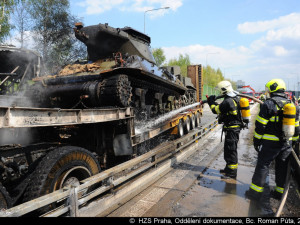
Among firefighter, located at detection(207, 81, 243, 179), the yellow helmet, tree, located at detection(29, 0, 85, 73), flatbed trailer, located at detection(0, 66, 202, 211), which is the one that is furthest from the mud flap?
tree, located at detection(29, 0, 85, 73)

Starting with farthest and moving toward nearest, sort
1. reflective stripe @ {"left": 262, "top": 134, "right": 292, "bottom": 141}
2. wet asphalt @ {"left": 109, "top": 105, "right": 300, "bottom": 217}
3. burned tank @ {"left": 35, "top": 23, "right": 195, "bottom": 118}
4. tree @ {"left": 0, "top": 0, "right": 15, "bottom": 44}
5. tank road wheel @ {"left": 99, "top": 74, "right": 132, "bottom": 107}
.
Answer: tree @ {"left": 0, "top": 0, "right": 15, "bottom": 44} → burned tank @ {"left": 35, "top": 23, "right": 195, "bottom": 118} → tank road wheel @ {"left": 99, "top": 74, "right": 132, "bottom": 107} → reflective stripe @ {"left": 262, "top": 134, "right": 292, "bottom": 141} → wet asphalt @ {"left": 109, "top": 105, "right": 300, "bottom": 217}

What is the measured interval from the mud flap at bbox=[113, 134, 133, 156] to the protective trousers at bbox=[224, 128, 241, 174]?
80.6 inches

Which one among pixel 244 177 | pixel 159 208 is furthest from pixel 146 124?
pixel 159 208

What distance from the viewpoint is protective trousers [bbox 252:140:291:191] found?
3.81 meters

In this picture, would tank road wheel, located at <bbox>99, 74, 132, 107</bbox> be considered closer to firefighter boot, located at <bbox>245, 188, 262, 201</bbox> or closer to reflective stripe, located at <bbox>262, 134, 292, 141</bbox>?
reflective stripe, located at <bbox>262, 134, 292, 141</bbox>

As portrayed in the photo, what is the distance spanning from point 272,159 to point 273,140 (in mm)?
307

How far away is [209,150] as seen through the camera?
7.56 meters

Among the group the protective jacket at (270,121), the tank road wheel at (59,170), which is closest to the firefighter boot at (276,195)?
the protective jacket at (270,121)

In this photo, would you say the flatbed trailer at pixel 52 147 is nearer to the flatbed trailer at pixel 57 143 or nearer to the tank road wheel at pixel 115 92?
the flatbed trailer at pixel 57 143

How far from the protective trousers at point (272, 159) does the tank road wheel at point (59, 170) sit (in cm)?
263

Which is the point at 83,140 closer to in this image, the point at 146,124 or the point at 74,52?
the point at 146,124

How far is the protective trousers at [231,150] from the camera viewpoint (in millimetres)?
5000

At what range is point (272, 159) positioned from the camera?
383 centimetres

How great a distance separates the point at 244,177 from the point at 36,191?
3990 millimetres
